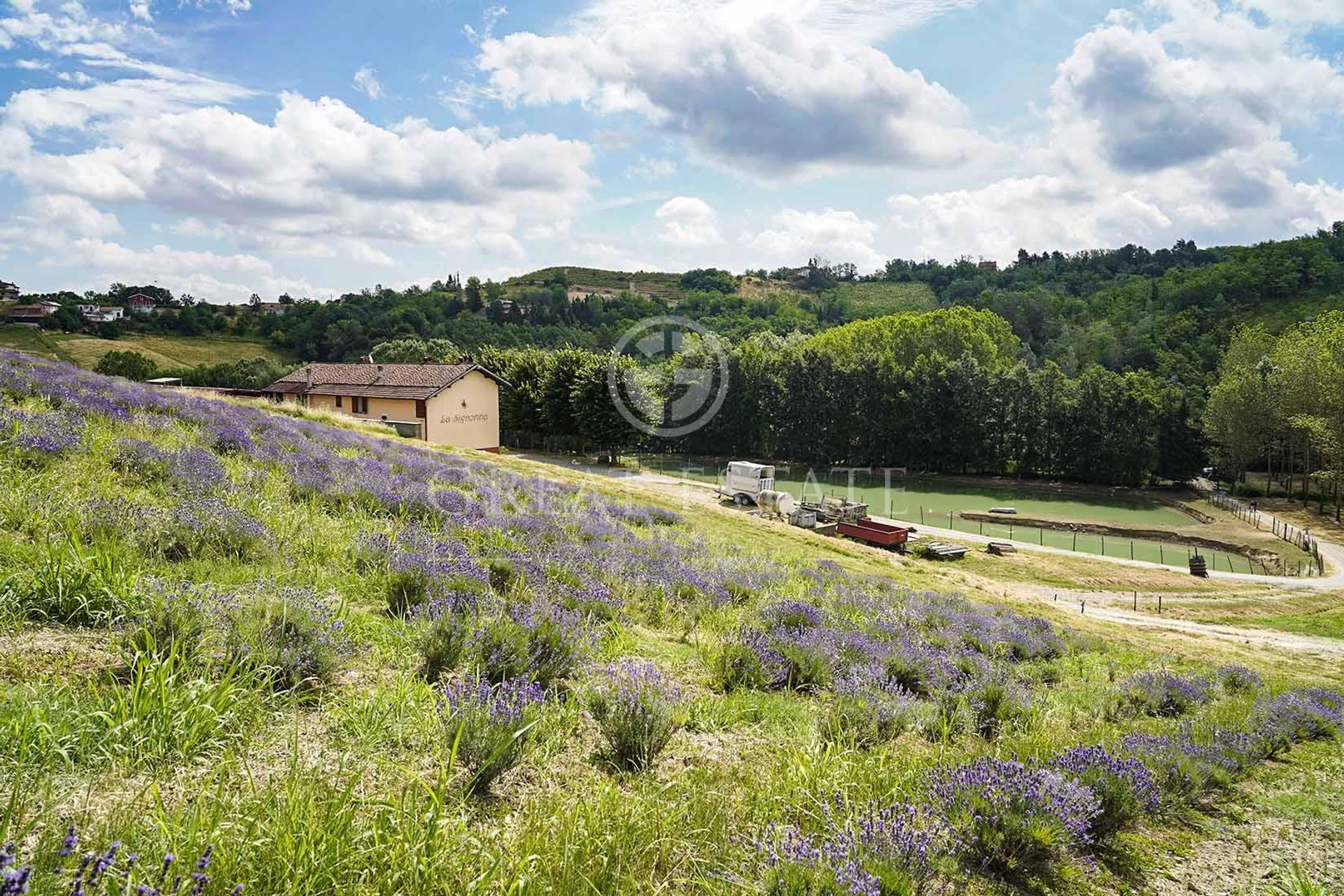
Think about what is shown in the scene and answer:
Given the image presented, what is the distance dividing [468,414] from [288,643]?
49.9 meters

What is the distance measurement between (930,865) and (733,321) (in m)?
140

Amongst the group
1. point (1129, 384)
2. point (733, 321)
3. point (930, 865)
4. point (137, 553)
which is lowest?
point (930, 865)

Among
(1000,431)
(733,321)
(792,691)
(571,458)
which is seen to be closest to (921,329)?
(1000,431)

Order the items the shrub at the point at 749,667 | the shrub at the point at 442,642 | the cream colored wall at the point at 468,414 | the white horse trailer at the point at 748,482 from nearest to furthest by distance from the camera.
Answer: the shrub at the point at 442,642
the shrub at the point at 749,667
the white horse trailer at the point at 748,482
the cream colored wall at the point at 468,414

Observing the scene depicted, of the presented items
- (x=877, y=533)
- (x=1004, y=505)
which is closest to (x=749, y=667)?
(x=877, y=533)

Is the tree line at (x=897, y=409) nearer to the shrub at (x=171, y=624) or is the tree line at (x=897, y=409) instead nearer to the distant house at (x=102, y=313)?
the shrub at (x=171, y=624)

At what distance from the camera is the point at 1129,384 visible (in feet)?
198

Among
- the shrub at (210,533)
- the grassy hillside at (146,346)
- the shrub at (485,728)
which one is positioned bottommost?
the shrub at (485,728)

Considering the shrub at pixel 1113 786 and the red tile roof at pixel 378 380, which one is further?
the red tile roof at pixel 378 380

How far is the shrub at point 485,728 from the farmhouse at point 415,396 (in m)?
43.5

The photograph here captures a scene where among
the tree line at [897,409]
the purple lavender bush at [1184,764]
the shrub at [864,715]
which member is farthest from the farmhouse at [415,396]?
the purple lavender bush at [1184,764]

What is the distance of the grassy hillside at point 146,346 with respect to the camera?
294 feet

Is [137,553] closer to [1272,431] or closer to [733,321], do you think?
[1272,431]

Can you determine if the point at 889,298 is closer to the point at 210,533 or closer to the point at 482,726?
the point at 210,533
